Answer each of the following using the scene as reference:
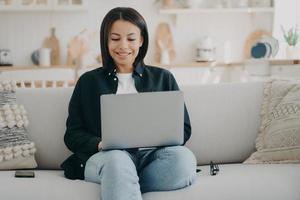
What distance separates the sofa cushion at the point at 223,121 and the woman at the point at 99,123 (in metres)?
0.14

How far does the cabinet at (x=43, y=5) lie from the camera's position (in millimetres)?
4590

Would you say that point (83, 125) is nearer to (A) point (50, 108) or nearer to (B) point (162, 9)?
(A) point (50, 108)

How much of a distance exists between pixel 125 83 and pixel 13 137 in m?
0.52

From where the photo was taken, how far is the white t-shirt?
220 centimetres

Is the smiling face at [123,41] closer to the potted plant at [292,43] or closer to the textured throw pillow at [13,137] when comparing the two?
the textured throw pillow at [13,137]

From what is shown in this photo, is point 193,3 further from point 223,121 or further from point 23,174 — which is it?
point 23,174

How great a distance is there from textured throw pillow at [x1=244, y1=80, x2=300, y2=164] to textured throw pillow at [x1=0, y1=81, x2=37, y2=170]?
36.4 inches

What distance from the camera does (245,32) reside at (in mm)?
5016

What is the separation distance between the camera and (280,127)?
2.18 m

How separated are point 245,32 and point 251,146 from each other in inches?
114

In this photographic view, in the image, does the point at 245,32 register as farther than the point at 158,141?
Yes

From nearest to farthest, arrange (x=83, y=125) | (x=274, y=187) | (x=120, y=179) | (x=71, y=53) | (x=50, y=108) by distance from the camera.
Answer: (x=120, y=179) → (x=274, y=187) → (x=83, y=125) → (x=50, y=108) → (x=71, y=53)

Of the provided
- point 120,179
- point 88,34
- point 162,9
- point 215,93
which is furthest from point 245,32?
point 120,179

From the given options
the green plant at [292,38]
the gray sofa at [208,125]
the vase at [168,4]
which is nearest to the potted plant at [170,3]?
the vase at [168,4]
